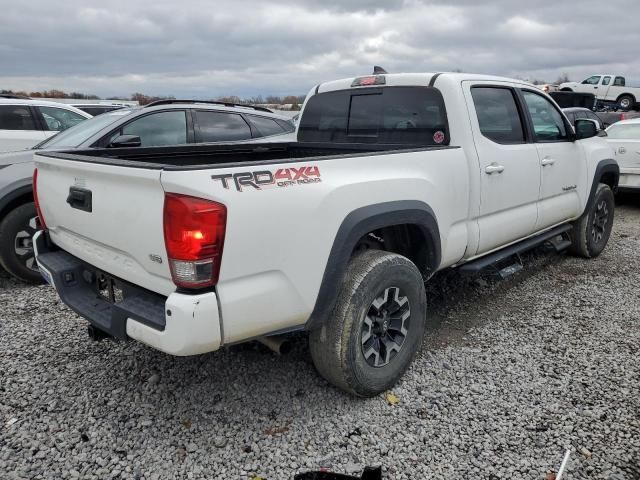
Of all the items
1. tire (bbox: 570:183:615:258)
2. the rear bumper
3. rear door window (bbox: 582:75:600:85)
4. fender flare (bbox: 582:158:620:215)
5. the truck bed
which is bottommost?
tire (bbox: 570:183:615:258)

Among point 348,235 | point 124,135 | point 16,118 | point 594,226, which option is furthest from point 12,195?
point 594,226

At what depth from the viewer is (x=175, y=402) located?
3.00 meters

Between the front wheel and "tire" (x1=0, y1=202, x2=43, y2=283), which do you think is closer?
"tire" (x1=0, y1=202, x2=43, y2=283)

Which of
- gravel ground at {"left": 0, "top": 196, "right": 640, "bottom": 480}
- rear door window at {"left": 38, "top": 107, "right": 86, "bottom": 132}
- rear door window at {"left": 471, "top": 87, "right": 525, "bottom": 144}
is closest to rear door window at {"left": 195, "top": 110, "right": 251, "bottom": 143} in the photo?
rear door window at {"left": 38, "top": 107, "right": 86, "bottom": 132}

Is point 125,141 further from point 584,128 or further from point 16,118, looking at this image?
point 584,128

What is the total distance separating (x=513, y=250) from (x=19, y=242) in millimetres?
4406

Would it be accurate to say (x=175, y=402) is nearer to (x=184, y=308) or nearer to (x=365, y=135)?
(x=184, y=308)

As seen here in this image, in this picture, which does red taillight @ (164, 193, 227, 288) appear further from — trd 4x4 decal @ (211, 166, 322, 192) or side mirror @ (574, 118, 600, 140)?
side mirror @ (574, 118, 600, 140)

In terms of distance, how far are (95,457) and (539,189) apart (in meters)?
3.83

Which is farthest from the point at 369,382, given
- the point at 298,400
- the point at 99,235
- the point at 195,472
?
the point at 99,235

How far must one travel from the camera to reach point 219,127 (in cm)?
621

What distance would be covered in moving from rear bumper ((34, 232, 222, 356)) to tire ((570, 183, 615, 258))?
4620mm

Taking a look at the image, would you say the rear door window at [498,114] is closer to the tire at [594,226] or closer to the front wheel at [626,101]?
the tire at [594,226]

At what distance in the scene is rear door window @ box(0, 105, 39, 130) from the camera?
6926 mm
